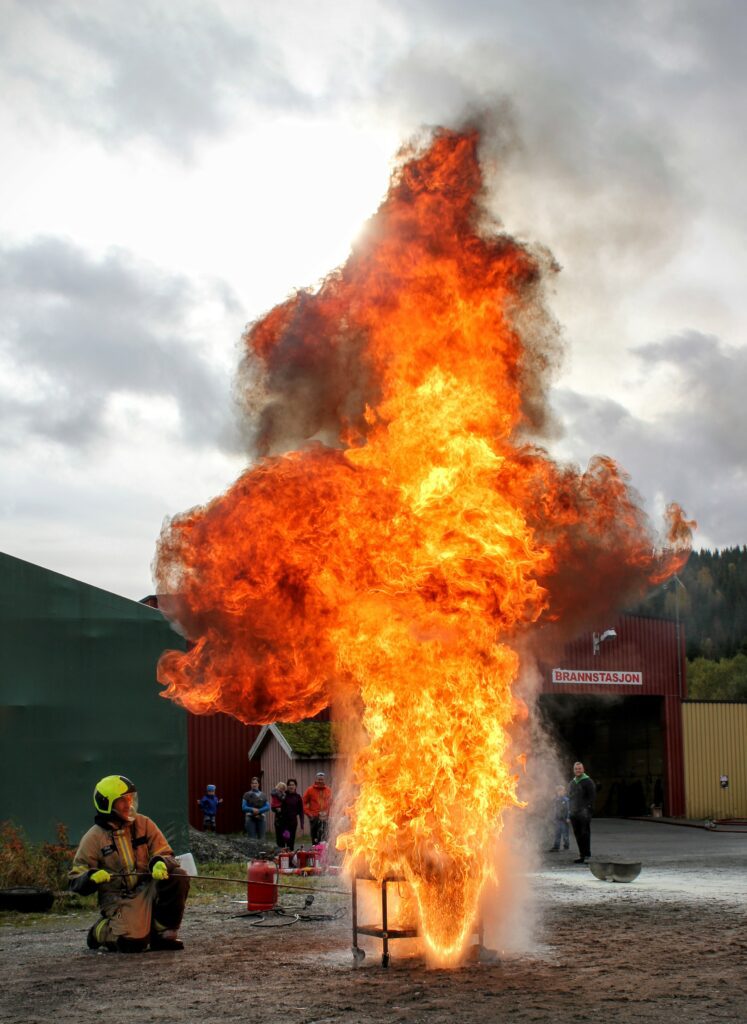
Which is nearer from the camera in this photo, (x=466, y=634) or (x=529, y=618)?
(x=466, y=634)

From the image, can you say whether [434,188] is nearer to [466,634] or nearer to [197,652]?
[466,634]

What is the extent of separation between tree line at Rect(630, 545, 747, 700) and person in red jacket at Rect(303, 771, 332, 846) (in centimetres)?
8268

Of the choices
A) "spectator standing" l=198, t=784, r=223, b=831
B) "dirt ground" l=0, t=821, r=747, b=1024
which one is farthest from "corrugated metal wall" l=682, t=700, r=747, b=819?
"dirt ground" l=0, t=821, r=747, b=1024

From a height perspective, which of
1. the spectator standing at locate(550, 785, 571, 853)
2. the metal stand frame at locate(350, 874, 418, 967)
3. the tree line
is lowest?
the spectator standing at locate(550, 785, 571, 853)

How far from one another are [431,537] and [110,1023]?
4.91 meters

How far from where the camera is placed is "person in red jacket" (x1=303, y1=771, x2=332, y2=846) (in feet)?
71.9

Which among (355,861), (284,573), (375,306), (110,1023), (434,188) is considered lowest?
(110,1023)

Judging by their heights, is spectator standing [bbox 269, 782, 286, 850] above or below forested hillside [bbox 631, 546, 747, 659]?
below

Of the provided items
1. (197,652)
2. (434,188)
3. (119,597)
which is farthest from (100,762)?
(434,188)

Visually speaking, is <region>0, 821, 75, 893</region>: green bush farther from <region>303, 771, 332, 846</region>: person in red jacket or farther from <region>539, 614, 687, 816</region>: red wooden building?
<region>539, 614, 687, 816</region>: red wooden building

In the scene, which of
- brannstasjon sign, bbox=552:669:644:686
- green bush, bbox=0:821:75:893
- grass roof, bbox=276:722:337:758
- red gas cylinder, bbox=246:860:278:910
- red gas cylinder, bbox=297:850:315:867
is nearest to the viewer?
red gas cylinder, bbox=246:860:278:910

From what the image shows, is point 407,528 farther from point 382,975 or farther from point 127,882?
point 127,882

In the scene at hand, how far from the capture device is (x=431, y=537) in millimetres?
10531

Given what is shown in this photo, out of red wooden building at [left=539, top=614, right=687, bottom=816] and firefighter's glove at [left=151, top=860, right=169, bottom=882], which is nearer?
firefighter's glove at [left=151, top=860, right=169, bottom=882]
